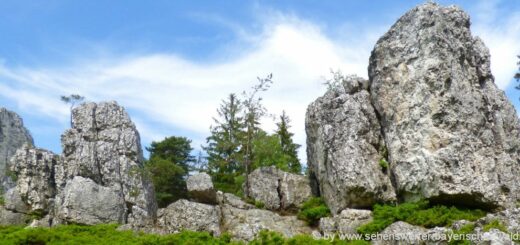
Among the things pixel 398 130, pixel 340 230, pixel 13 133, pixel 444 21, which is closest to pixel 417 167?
pixel 398 130

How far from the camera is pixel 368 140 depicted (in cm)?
2669

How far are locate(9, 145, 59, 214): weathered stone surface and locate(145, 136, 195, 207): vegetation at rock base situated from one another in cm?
560

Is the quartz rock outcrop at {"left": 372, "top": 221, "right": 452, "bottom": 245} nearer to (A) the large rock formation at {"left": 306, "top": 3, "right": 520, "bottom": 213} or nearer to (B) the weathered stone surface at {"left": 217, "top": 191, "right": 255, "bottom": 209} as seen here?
(A) the large rock formation at {"left": 306, "top": 3, "right": 520, "bottom": 213}

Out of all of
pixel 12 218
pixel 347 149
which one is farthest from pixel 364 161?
pixel 12 218

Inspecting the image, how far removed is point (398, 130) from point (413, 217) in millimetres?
4673

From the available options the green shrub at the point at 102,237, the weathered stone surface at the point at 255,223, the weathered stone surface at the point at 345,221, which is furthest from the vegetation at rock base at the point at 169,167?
the weathered stone surface at the point at 345,221

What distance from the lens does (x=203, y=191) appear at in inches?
1086

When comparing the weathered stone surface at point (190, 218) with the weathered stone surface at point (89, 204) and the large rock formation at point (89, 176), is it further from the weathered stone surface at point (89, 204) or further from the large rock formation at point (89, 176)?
the weathered stone surface at point (89, 204)

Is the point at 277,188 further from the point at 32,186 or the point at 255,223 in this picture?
the point at 32,186

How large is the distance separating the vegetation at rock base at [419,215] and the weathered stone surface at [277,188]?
5.66 meters

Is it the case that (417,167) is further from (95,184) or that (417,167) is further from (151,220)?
(95,184)

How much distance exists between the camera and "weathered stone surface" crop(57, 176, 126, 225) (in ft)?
87.8

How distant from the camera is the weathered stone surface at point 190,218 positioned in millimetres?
25734

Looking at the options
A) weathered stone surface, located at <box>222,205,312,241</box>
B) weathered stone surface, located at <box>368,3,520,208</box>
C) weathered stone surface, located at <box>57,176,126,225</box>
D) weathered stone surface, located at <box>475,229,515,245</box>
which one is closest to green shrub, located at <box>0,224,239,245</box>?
weathered stone surface, located at <box>57,176,126,225</box>
